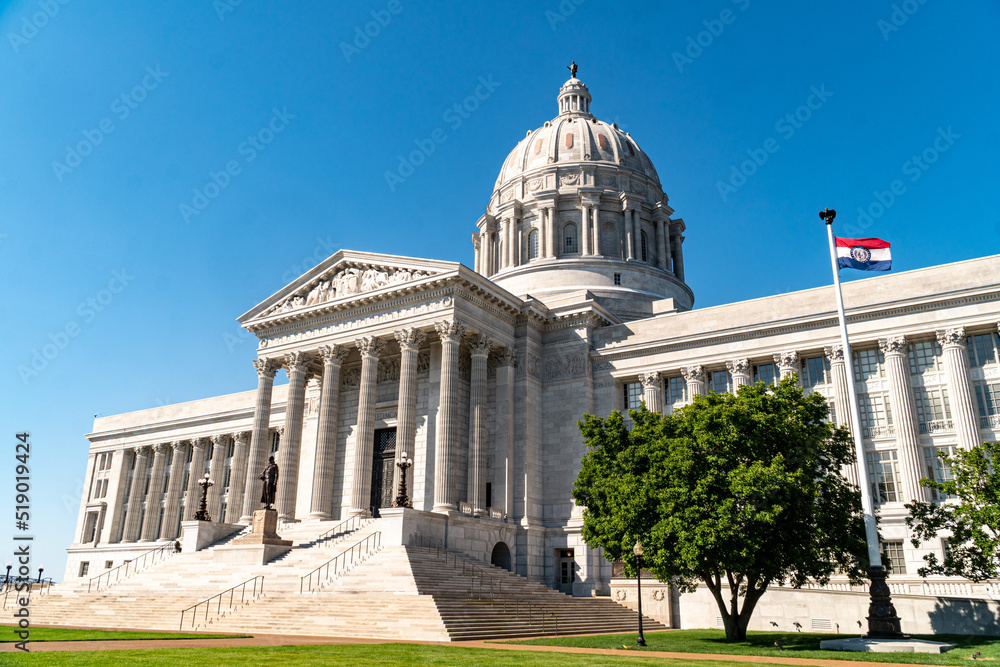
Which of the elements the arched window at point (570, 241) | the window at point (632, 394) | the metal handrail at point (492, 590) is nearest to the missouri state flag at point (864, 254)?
the metal handrail at point (492, 590)

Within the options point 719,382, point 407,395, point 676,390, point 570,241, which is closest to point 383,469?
point 407,395

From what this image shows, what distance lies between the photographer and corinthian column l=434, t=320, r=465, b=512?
3991 centimetres

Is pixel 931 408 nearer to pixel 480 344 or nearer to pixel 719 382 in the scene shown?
pixel 719 382

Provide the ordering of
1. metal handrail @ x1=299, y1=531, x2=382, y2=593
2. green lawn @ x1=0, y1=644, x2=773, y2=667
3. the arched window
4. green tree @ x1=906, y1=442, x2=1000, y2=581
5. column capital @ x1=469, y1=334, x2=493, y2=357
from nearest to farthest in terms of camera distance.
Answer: green lawn @ x1=0, y1=644, x2=773, y2=667
green tree @ x1=906, y1=442, x2=1000, y2=581
metal handrail @ x1=299, y1=531, x2=382, y2=593
column capital @ x1=469, y1=334, x2=493, y2=357
the arched window

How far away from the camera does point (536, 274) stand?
6084 centimetres

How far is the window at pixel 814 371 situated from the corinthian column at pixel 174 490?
49895mm

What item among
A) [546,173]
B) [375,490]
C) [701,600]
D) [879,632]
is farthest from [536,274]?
[879,632]

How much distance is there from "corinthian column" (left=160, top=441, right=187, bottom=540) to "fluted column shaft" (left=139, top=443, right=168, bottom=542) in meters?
0.83

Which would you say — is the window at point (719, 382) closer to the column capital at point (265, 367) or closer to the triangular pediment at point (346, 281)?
the triangular pediment at point (346, 281)

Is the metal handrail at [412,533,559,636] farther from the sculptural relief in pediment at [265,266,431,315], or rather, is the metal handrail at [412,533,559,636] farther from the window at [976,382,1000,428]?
the window at [976,382,1000,428]

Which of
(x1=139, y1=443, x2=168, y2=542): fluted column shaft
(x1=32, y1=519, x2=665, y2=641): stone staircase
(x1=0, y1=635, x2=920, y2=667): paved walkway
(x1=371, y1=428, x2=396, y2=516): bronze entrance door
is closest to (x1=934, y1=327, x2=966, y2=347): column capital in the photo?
(x1=32, y1=519, x2=665, y2=641): stone staircase

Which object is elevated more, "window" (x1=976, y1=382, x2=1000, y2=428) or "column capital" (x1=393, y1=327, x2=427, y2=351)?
"column capital" (x1=393, y1=327, x2=427, y2=351)

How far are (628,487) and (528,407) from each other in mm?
18105

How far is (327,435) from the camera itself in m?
45.0
